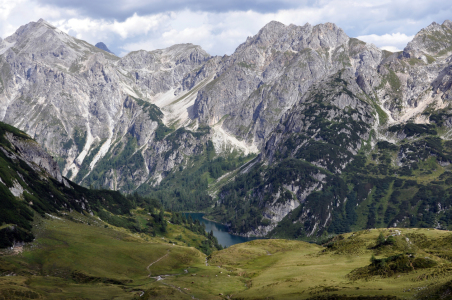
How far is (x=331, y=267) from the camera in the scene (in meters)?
99.7

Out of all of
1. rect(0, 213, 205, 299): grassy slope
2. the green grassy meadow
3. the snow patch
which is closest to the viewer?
the green grassy meadow

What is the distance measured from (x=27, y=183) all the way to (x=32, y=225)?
4478cm

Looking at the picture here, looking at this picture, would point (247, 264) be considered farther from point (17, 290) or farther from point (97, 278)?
point (17, 290)

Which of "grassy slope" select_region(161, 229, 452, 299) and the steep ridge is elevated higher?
the steep ridge

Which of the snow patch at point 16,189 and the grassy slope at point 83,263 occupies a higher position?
the snow patch at point 16,189

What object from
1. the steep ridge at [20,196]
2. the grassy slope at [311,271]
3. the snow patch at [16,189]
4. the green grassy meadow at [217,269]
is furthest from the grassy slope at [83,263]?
the snow patch at [16,189]

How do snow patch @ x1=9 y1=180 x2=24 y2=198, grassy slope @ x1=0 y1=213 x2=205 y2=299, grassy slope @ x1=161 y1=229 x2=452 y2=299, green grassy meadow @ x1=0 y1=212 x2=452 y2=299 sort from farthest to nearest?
snow patch @ x1=9 y1=180 x2=24 y2=198
grassy slope @ x1=0 y1=213 x2=205 y2=299
green grassy meadow @ x1=0 y1=212 x2=452 y2=299
grassy slope @ x1=161 y1=229 x2=452 y2=299

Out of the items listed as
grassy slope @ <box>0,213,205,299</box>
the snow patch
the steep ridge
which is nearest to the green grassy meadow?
grassy slope @ <box>0,213,205,299</box>

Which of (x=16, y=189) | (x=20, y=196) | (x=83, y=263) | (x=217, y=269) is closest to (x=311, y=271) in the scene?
(x=217, y=269)

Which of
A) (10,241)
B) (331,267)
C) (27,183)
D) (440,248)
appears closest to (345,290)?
(331,267)

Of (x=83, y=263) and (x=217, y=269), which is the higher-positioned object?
(x=83, y=263)

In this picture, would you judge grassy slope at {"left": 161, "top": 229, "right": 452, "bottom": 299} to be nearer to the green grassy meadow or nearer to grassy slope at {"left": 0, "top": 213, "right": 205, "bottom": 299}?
the green grassy meadow

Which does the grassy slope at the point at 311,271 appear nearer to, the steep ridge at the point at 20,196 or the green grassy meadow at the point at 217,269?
the green grassy meadow at the point at 217,269

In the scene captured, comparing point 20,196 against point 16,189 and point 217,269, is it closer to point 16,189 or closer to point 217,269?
point 16,189
